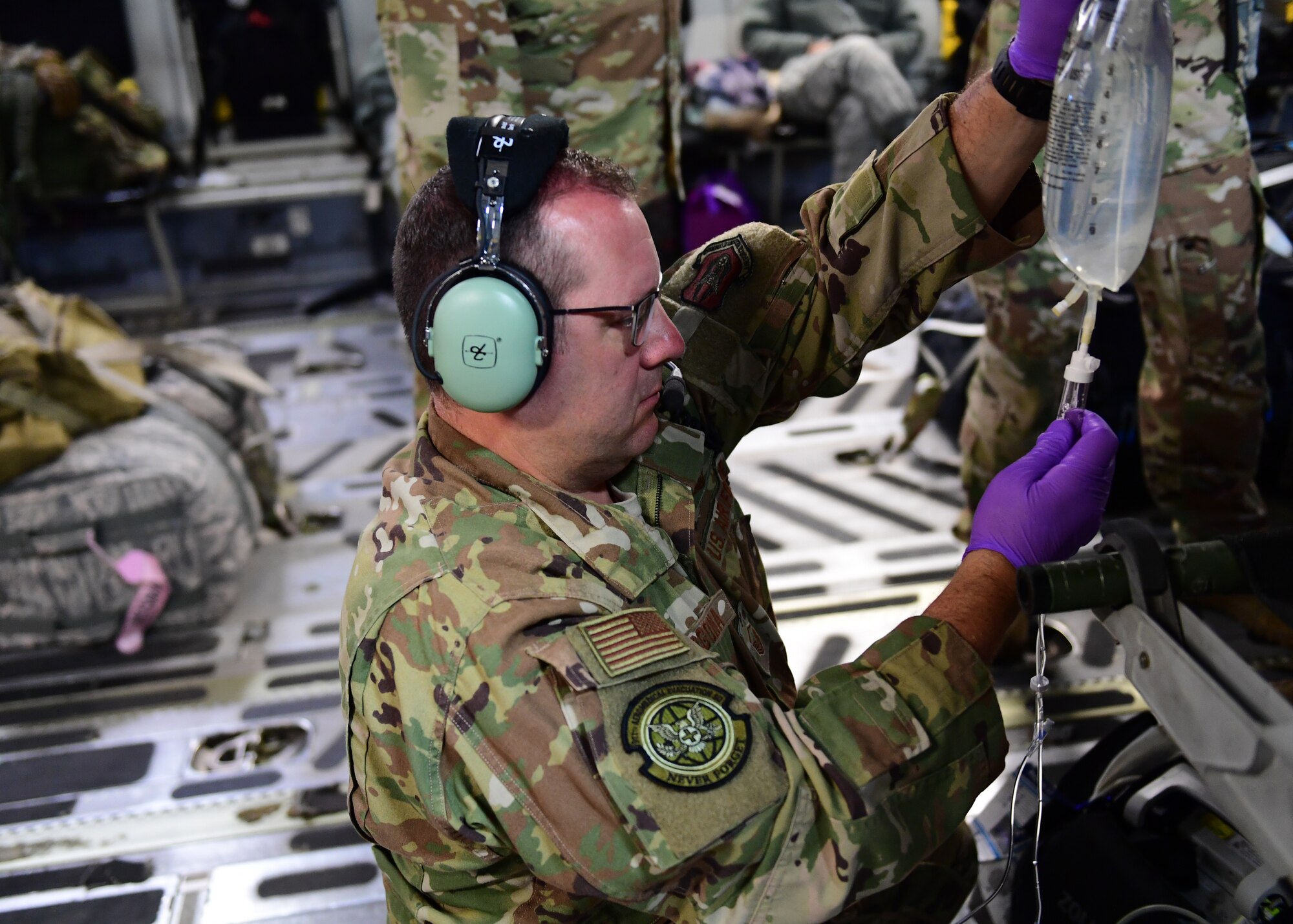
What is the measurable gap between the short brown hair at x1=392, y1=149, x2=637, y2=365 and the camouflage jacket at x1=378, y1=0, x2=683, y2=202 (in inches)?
45.2

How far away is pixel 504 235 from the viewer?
3.47ft

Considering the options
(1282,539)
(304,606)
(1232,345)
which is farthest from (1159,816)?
(304,606)

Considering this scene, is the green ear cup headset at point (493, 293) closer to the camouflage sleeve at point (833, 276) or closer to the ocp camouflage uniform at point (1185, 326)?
the camouflage sleeve at point (833, 276)

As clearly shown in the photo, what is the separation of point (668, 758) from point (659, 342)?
44 centimetres

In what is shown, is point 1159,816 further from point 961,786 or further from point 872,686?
point 872,686

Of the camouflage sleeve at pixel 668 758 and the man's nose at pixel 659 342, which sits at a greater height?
the man's nose at pixel 659 342

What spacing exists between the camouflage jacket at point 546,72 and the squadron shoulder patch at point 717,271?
85cm

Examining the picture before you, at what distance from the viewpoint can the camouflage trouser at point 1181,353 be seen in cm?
210

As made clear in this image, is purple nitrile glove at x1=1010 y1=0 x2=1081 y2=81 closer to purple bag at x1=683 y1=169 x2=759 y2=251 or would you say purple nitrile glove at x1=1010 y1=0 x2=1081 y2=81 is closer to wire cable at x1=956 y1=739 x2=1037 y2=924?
wire cable at x1=956 y1=739 x2=1037 y2=924

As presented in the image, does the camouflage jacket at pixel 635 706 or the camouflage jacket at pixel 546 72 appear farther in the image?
the camouflage jacket at pixel 546 72

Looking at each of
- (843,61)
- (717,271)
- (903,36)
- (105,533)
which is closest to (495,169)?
(717,271)

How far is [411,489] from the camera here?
114 centimetres

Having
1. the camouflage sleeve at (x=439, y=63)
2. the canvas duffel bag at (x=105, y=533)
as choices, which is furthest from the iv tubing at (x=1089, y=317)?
the canvas duffel bag at (x=105, y=533)

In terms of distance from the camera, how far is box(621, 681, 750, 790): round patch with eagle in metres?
0.91
